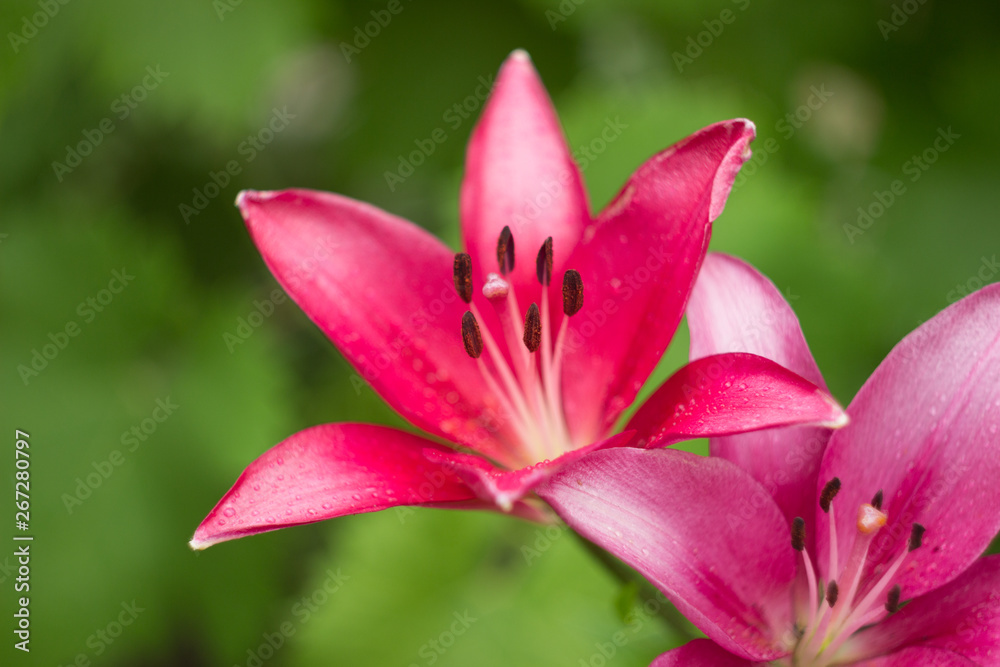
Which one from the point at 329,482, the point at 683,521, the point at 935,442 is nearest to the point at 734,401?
the point at 683,521

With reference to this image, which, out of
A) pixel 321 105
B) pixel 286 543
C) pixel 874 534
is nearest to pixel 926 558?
pixel 874 534

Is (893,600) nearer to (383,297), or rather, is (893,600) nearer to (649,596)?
(649,596)

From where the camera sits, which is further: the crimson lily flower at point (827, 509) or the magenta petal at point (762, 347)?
the magenta petal at point (762, 347)

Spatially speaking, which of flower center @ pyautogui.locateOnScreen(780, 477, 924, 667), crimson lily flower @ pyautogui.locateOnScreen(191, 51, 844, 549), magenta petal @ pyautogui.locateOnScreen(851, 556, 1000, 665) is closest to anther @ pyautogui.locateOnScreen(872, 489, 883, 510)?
flower center @ pyautogui.locateOnScreen(780, 477, 924, 667)

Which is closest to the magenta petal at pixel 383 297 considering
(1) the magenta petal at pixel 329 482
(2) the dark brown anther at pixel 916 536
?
(1) the magenta petal at pixel 329 482

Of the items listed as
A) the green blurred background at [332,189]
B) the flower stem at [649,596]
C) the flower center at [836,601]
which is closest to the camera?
the flower center at [836,601]

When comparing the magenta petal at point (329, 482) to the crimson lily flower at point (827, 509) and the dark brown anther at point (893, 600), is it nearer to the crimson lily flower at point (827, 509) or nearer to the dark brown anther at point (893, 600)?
the crimson lily flower at point (827, 509)
